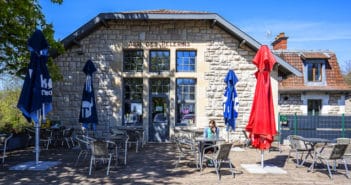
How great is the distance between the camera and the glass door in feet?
43.9

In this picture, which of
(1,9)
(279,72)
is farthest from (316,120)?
(1,9)

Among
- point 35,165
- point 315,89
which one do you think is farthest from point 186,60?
point 315,89

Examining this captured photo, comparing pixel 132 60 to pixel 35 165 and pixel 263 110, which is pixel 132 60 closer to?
pixel 35 165

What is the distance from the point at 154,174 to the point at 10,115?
10.0 meters

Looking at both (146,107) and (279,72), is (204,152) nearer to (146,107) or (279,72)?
(146,107)

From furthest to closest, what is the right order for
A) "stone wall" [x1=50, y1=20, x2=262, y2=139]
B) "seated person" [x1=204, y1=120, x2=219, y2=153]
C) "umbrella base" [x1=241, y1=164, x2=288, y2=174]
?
"stone wall" [x1=50, y1=20, x2=262, y2=139]
"seated person" [x1=204, y1=120, x2=219, y2=153]
"umbrella base" [x1=241, y1=164, x2=288, y2=174]

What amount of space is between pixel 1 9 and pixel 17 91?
30.4 ft

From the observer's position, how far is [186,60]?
13.5 m

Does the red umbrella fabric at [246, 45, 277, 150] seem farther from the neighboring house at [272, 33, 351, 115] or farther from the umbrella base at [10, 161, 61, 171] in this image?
the neighboring house at [272, 33, 351, 115]

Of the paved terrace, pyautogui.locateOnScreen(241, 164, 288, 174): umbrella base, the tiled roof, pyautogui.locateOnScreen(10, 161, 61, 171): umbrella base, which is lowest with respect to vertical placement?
the paved terrace

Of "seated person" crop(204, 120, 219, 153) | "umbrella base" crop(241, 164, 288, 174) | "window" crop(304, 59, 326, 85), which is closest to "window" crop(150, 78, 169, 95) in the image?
"seated person" crop(204, 120, 219, 153)

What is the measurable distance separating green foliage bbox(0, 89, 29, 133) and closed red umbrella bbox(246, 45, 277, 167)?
8.70 m

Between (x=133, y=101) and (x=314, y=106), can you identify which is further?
(x=314, y=106)

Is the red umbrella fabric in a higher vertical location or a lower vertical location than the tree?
lower
